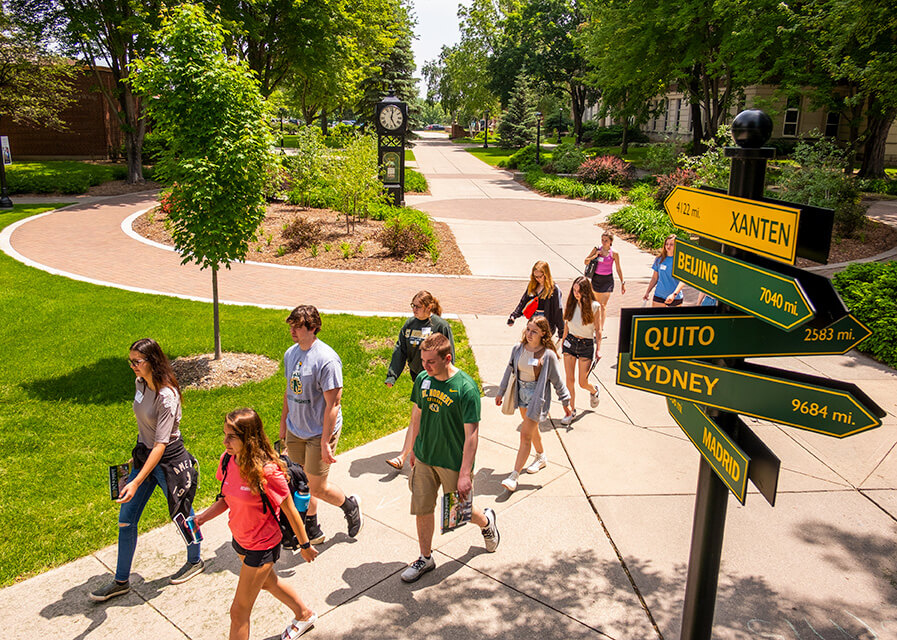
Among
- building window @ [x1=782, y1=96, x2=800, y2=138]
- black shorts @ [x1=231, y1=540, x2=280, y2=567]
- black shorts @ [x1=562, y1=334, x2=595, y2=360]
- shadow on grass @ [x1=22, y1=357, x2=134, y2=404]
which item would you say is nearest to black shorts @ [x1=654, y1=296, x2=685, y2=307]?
black shorts @ [x1=562, y1=334, x2=595, y2=360]

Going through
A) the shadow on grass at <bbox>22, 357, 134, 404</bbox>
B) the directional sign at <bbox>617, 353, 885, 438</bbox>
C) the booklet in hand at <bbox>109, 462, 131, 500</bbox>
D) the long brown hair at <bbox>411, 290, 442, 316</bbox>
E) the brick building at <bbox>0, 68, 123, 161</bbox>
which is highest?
the brick building at <bbox>0, 68, 123, 161</bbox>

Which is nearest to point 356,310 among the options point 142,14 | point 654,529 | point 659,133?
point 654,529

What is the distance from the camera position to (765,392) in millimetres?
2596

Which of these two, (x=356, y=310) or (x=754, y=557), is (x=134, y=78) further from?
(x=754, y=557)

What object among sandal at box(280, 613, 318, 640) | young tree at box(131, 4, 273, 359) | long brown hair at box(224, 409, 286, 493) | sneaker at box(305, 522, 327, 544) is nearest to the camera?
long brown hair at box(224, 409, 286, 493)

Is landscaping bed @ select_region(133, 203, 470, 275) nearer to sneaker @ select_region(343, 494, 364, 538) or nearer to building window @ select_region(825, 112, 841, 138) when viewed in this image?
sneaker @ select_region(343, 494, 364, 538)

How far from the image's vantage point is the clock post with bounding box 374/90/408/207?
842 inches

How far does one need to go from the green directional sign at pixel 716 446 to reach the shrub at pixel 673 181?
18.6 metres

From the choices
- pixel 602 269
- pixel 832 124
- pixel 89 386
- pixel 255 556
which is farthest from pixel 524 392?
pixel 832 124

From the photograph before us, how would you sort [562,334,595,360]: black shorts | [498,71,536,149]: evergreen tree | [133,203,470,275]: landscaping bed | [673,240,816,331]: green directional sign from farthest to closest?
[498,71,536,149]: evergreen tree < [133,203,470,275]: landscaping bed < [562,334,595,360]: black shorts < [673,240,816,331]: green directional sign

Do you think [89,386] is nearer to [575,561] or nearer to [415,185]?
[575,561]

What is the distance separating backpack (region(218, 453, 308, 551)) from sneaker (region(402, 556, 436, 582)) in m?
0.92

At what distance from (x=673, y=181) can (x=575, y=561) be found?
19.6 metres

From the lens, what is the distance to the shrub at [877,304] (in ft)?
32.0
